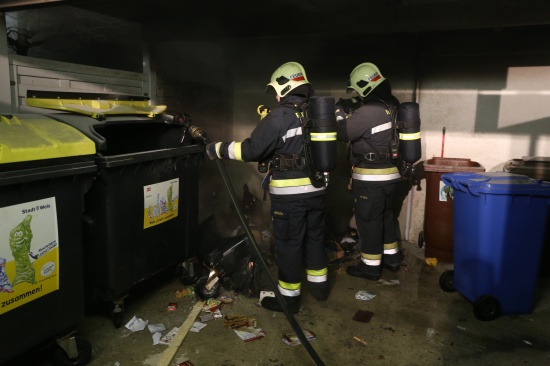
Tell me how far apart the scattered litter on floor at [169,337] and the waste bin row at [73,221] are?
0.41 meters

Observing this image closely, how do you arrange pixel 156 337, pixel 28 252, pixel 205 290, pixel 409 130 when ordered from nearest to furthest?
pixel 28 252
pixel 156 337
pixel 205 290
pixel 409 130

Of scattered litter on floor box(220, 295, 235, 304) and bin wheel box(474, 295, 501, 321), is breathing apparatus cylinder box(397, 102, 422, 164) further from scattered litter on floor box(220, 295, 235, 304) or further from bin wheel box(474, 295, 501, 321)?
scattered litter on floor box(220, 295, 235, 304)

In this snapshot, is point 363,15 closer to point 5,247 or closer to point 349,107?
point 349,107

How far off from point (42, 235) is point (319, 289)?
2.27 m

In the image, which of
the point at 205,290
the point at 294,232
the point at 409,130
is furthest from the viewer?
the point at 409,130

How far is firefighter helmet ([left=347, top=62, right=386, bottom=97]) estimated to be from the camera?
4191 millimetres

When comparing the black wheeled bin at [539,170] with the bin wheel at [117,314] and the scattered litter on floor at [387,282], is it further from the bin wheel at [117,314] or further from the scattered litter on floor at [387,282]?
the bin wheel at [117,314]

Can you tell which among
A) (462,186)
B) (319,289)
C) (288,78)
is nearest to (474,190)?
(462,186)

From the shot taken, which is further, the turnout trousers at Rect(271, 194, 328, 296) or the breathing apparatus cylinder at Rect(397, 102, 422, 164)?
the breathing apparatus cylinder at Rect(397, 102, 422, 164)

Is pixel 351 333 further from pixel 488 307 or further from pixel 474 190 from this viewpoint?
pixel 474 190

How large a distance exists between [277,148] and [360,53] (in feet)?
8.42

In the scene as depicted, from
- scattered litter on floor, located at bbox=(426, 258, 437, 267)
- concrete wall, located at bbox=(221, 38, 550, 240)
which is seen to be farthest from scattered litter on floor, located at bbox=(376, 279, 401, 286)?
concrete wall, located at bbox=(221, 38, 550, 240)

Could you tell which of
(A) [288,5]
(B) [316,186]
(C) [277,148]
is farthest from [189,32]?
(B) [316,186]

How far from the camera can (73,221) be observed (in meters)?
2.59
